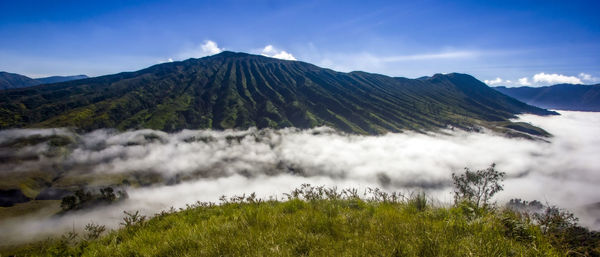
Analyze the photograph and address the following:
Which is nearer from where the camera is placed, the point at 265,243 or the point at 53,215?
the point at 265,243

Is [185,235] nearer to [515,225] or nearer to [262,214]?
[262,214]

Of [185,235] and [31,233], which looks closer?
[185,235]

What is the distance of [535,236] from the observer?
366cm

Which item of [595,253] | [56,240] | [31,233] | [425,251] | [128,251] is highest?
[425,251]

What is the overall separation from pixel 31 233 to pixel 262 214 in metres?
256

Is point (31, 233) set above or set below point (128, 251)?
below

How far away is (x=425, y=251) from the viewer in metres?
3.26

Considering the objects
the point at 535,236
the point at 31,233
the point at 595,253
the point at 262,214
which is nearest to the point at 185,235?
the point at 262,214

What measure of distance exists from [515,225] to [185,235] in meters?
5.40

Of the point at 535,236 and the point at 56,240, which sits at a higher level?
the point at 535,236

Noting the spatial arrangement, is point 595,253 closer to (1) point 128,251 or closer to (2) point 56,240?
(1) point 128,251

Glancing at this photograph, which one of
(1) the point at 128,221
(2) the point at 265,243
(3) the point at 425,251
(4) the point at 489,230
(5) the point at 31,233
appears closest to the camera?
(3) the point at 425,251

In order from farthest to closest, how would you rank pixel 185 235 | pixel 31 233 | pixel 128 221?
pixel 31 233 → pixel 128 221 → pixel 185 235

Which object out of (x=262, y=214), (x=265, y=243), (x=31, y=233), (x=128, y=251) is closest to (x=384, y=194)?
(x=262, y=214)
